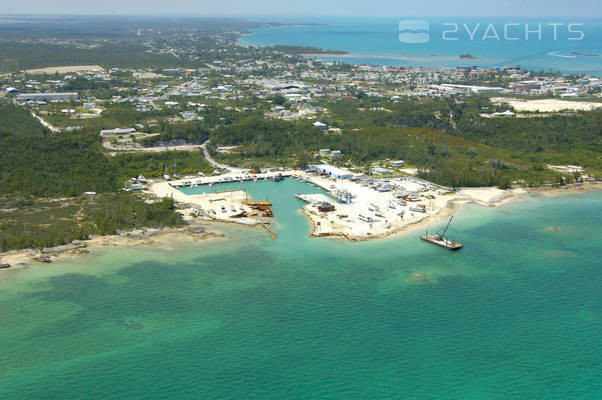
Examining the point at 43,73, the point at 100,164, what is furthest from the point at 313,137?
the point at 43,73

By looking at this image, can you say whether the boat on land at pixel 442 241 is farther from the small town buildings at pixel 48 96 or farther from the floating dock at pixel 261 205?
the small town buildings at pixel 48 96

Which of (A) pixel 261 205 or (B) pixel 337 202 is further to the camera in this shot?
(B) pixel 337 202

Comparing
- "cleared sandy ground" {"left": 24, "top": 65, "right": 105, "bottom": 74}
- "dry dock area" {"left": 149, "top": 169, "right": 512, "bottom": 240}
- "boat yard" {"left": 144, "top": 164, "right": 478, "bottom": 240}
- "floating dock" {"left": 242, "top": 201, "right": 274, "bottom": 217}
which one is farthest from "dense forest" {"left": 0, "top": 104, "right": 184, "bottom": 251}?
"cleared sandy ground" {"left": 24, "top": 65, "right": 105, "bottom": 74}

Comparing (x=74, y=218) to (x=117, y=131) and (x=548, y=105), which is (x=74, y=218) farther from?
(x=548, y=105)

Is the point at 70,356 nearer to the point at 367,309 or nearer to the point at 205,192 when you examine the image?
the point at 367,309

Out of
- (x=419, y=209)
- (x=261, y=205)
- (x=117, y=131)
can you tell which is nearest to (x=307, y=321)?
Answer: (x=261, y=205)

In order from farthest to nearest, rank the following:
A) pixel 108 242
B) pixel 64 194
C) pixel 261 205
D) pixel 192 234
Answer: pixel 64 194 < pixel 261 205 < pixel 192 234 < pixel 108 242
